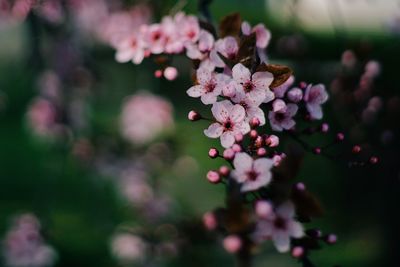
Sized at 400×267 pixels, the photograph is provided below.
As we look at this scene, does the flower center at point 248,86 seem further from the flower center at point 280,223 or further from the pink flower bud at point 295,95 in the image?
the flower center at point 280,223

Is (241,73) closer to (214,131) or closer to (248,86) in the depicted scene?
(248,86)

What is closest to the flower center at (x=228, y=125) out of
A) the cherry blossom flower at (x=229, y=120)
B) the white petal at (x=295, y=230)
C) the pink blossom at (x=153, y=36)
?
the cherry blossom flower at (x=229, y=120)

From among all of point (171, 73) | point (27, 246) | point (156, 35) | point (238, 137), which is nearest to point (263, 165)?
point (238, 137)

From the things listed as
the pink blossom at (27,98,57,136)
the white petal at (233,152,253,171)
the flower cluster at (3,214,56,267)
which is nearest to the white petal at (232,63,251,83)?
the white petal at (233,152,253,171)

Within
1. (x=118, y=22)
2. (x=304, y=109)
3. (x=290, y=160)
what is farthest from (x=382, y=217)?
(x=290, y=160)

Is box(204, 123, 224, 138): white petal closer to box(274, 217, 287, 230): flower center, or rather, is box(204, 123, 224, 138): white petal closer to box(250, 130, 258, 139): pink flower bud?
box(250, 130, 258, 139): pink flower bud

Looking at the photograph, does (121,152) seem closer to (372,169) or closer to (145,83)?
(145,83)
